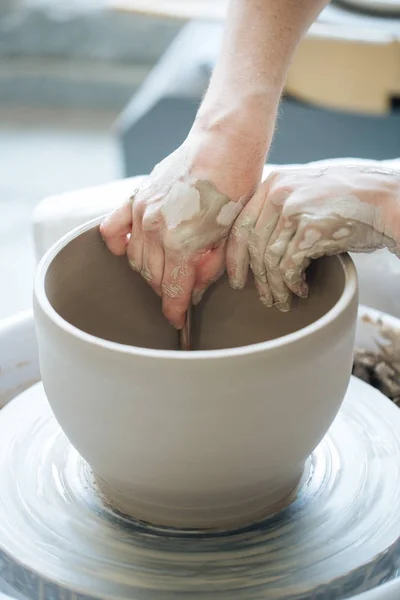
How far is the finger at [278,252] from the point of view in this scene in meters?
0.94

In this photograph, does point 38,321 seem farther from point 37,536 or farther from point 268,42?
point 268,42

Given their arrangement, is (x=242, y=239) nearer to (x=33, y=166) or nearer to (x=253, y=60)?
(x=253, y=60)

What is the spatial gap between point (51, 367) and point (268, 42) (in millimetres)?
523

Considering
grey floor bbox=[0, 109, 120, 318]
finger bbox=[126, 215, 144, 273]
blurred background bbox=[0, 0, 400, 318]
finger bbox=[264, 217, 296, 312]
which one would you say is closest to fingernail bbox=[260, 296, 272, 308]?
finger bbox=[264, 217, 296, 312]

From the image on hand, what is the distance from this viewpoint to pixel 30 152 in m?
3.45

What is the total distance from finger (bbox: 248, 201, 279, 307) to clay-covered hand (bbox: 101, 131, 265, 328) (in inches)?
1.6

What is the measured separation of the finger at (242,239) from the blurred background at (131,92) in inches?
50.4

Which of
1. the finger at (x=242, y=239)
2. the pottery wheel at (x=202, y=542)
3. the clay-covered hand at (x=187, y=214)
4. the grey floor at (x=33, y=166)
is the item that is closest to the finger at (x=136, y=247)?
the clay-covered hand at (x=187, y=214)

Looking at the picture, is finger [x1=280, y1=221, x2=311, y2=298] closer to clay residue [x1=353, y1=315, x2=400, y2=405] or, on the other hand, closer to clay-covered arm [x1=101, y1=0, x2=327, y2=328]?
clay-covered arm [x1=101, y1=0, x2=327, y2=328]

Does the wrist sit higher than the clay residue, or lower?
higher

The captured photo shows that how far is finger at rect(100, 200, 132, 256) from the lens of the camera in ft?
3.32

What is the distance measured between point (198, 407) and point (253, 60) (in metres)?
0.51

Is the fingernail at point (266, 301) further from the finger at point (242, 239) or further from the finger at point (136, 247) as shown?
the finger at point (136, 247)

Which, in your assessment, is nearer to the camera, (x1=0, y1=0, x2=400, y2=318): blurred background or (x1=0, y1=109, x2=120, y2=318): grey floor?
(x1=0, y1=0, x2=400, y2=318): blurred background
